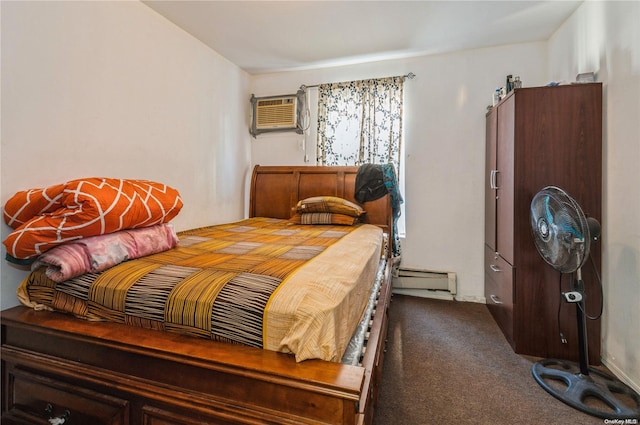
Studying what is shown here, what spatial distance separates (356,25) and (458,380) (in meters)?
2.79

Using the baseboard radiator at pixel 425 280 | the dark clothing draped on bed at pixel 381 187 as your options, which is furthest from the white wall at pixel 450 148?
the dark clothing draped on bed at pixel 381 187

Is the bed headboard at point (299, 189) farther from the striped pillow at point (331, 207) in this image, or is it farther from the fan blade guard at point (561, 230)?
the fan blade guard at point (561, 230)

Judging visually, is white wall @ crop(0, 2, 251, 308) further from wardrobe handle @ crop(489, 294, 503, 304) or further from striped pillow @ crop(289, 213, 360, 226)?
wardrobe handle @ crop(489, 294, 503, 304)

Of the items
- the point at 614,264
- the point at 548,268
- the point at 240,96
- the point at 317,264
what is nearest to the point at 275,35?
the point at 240,96

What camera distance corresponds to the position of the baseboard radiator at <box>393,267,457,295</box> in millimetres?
3121

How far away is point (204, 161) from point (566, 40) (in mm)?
3377

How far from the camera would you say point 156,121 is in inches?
93.4

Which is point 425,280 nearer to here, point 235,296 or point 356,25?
point 356,25

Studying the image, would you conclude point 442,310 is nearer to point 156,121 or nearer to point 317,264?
point 317,264

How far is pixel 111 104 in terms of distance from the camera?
200cm

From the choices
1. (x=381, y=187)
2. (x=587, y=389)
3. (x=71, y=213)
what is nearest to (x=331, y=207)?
(x=381, y=187)

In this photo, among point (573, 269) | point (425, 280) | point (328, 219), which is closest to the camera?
point (573, 269)

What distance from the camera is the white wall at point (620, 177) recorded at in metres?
1.71

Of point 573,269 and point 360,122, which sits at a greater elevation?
point 360,122
